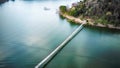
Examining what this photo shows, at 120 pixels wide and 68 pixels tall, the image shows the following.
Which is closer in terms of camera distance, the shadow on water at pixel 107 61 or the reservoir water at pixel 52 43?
the shadow on water at pixel 107 61

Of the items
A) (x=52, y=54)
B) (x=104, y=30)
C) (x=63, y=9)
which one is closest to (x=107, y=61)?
(x=52, y=54)

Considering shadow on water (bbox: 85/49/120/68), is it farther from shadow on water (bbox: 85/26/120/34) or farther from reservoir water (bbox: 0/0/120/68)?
shadow on water (bbox: 85/26/120/34)

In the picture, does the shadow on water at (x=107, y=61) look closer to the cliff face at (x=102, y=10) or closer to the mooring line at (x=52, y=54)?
the mooring line at (x=52, y=54)

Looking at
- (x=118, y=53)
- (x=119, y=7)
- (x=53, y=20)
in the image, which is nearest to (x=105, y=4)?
(x=119, y=7)

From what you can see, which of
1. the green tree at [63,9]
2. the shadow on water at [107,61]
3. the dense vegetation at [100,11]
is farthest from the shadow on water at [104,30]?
the green tree at [63,9]

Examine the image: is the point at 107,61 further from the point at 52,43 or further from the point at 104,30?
the point at 104,30

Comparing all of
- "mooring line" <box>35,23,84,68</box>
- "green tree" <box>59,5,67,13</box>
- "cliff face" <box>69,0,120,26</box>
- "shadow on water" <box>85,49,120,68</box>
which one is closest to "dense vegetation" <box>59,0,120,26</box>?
"cliff face" <box>69,0,120,26</box>
